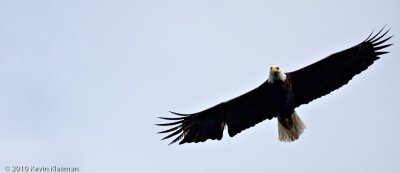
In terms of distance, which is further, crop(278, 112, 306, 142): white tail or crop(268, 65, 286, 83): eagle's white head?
crop(278, 112, 306, 142): white tail

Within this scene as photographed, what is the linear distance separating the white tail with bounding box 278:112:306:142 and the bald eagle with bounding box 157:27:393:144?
6 cm

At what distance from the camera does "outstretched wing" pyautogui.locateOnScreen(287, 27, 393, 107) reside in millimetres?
14523

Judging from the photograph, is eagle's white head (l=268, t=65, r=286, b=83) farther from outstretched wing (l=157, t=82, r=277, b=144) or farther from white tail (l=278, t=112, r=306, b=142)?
white tail (l=278, t=112, r=306, b=142)

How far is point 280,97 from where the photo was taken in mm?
14523

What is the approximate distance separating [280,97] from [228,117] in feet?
3.69

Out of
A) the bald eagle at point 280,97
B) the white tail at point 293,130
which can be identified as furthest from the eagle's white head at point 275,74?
the white tail at point 293,130

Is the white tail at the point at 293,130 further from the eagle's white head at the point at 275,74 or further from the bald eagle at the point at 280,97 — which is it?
the eagle's white head at the point at 275,74

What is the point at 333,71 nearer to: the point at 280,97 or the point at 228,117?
the point at 280,97

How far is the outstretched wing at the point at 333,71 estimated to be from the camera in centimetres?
1452

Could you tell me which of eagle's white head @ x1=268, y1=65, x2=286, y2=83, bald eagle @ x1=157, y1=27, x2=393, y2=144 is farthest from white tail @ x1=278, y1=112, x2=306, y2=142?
eagle's white head @ x1=268, y1=65, x2=286, y2=83

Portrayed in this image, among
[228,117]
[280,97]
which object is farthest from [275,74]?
[228,117]

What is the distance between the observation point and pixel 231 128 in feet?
48.9

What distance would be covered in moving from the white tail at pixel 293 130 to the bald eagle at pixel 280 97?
0.18 ft

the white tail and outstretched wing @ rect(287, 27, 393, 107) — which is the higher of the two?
outstretched wing @ rect(287, 27, 393, 107)
